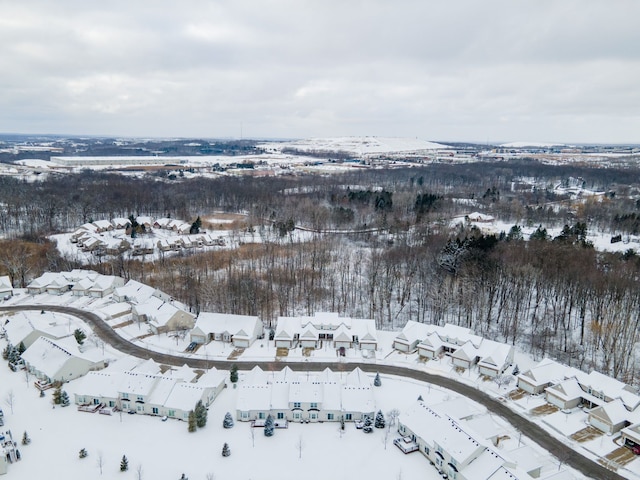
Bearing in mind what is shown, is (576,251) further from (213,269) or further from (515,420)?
(213,269)

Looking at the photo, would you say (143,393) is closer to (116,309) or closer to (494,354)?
(116,309)

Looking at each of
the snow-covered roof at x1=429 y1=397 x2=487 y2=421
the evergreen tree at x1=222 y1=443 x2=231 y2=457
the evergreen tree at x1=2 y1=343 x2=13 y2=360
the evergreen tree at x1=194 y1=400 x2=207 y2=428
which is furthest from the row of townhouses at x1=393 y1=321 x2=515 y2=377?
the evergreen tree at x1=2 y1=343 x2=13 y2=360

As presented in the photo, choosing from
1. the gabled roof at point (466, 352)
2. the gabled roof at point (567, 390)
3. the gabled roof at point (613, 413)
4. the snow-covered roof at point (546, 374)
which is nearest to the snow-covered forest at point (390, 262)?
the snow-covered roof at point (546, 374)

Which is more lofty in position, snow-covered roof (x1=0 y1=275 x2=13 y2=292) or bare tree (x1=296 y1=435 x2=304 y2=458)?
snow-covered roof (x1=0 y1=275 x2=13 y2=292)

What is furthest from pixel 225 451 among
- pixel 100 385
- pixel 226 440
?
pixel 100 385

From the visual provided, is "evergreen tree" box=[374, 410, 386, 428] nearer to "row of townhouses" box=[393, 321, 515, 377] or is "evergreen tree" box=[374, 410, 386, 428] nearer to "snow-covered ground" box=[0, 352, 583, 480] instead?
"snow-covered ground" box=[0, 352, 583, 480]

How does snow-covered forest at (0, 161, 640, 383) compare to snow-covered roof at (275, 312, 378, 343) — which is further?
snow-covered forest at (0, 161, 640, 383)

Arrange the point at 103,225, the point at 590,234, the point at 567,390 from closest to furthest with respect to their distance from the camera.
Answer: the point at 567,390
the point at 590,234
the point at 103,225
